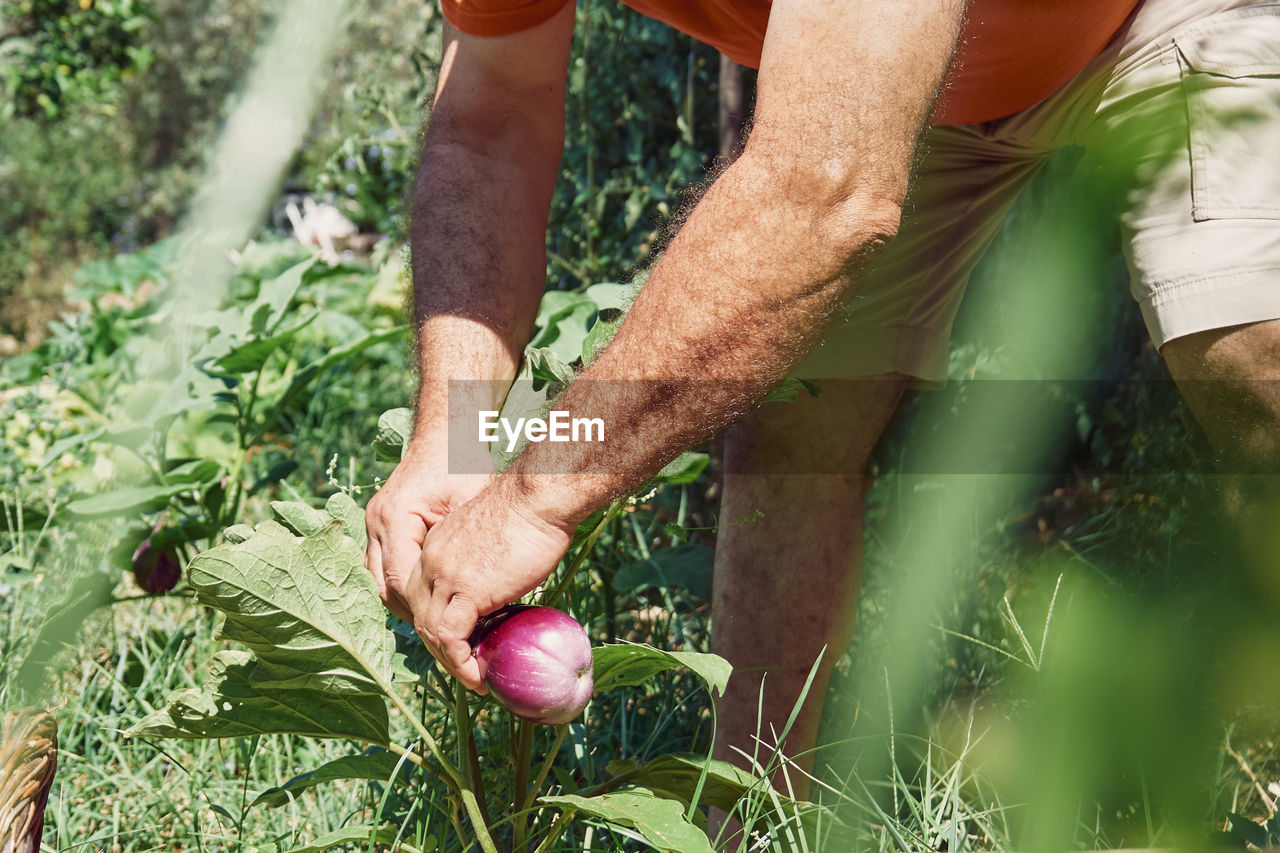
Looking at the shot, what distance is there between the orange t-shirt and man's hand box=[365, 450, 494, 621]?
2.25 ft

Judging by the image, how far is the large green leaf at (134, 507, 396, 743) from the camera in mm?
979

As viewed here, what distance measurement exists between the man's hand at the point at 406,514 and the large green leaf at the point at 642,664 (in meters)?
0.24

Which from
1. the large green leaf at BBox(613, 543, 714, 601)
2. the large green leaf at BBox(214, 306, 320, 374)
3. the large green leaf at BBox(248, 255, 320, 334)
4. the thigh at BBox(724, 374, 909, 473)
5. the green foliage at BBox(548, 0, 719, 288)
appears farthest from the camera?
the green foliage at BBox(548, 0, 719, 288)

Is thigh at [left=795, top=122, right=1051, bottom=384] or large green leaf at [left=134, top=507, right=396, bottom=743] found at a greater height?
thigh at [left=795, top=122, right=1051, bottom=384]

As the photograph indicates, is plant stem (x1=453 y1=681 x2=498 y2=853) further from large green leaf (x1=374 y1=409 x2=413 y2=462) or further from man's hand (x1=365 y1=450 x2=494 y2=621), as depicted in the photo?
large green leaf (x1=374 y1=409 x2=413 y2=462)

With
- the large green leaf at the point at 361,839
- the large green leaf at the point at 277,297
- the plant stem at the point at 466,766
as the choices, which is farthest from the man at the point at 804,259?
the large green leaf at the point at 277,297

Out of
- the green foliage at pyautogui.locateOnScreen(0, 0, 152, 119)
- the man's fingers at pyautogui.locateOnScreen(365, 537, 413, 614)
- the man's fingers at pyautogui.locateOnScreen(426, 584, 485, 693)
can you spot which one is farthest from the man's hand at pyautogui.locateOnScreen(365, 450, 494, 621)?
the green foliage at pyautogui.locateOnScreen(0, 0, 152, 119)

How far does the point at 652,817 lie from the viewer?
101cm

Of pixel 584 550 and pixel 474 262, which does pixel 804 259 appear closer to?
pixel 584 550

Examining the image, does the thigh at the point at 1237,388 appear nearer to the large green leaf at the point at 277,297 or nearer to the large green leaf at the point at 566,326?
the large green leaf at the point at 566,326

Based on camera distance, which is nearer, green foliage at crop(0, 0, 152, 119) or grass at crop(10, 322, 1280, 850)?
grass at crop(10, 322, 1280, 850)

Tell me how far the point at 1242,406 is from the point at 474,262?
98 cm

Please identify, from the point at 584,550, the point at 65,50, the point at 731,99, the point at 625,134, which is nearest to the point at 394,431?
the point at 584,550

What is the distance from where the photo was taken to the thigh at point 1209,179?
1131 millimetres
